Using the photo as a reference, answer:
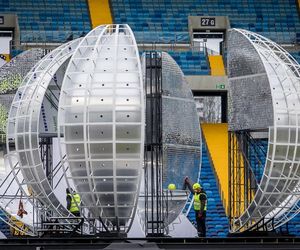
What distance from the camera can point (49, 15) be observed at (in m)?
53.7

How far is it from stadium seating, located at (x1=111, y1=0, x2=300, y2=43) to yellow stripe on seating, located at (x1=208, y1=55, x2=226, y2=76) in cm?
185

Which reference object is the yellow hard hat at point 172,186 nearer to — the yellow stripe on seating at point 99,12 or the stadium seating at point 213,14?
the stadium seating at point 213,14

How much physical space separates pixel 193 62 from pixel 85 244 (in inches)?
933

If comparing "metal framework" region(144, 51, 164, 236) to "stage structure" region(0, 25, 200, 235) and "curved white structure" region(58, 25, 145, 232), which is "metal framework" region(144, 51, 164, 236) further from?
"curved white structure" region(58, 25, 145, 232)

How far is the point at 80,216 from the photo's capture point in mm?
31422

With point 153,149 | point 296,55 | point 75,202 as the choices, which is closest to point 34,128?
point 75,202

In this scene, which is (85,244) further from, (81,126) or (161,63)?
(161,63)

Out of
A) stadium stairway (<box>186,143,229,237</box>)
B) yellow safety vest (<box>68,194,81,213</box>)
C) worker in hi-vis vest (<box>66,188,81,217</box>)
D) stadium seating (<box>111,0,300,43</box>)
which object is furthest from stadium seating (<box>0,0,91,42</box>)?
yellow safety vest (<box>68,194,81,213</box>)

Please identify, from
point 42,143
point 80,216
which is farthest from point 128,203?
point 42,143

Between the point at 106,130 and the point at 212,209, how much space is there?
13.9 meters

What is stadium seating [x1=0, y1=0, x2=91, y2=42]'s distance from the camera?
2067 inches

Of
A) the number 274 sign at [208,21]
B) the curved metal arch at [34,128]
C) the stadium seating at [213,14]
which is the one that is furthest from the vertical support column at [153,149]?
the number 274 sign at [208,21]

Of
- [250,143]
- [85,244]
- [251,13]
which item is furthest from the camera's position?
[251,13]

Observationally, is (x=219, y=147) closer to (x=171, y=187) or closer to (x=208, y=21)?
(x=208, y=21)
